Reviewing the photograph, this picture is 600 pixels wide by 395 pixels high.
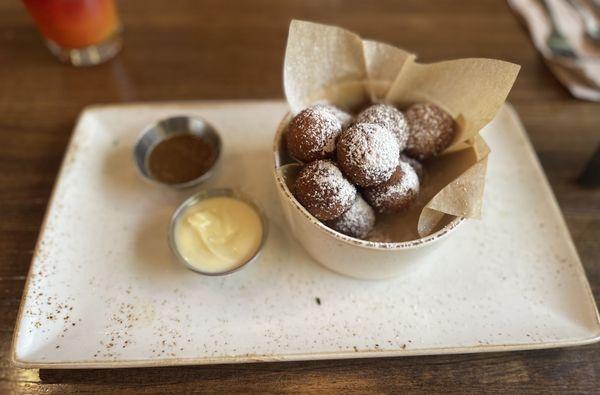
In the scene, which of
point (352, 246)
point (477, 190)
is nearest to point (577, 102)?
point (477, 190)

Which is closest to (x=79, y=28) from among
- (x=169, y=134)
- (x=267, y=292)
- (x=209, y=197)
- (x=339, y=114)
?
(x=169, y=134)

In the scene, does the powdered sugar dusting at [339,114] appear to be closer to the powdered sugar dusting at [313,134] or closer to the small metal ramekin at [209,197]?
the powdered sugar dusting at [313,134]

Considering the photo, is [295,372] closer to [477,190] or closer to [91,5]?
[477,190]

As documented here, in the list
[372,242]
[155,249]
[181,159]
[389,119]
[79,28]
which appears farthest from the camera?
[79,28]

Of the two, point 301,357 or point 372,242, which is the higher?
point 372,242

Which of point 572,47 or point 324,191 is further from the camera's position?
point 572,47

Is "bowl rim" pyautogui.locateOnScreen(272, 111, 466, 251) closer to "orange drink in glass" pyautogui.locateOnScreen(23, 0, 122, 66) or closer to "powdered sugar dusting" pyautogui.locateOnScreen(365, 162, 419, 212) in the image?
"powdered sugar dusting" pyautogui.locateOnScreen(365, 162, 419, 212)

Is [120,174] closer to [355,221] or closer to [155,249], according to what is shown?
[155,249]
